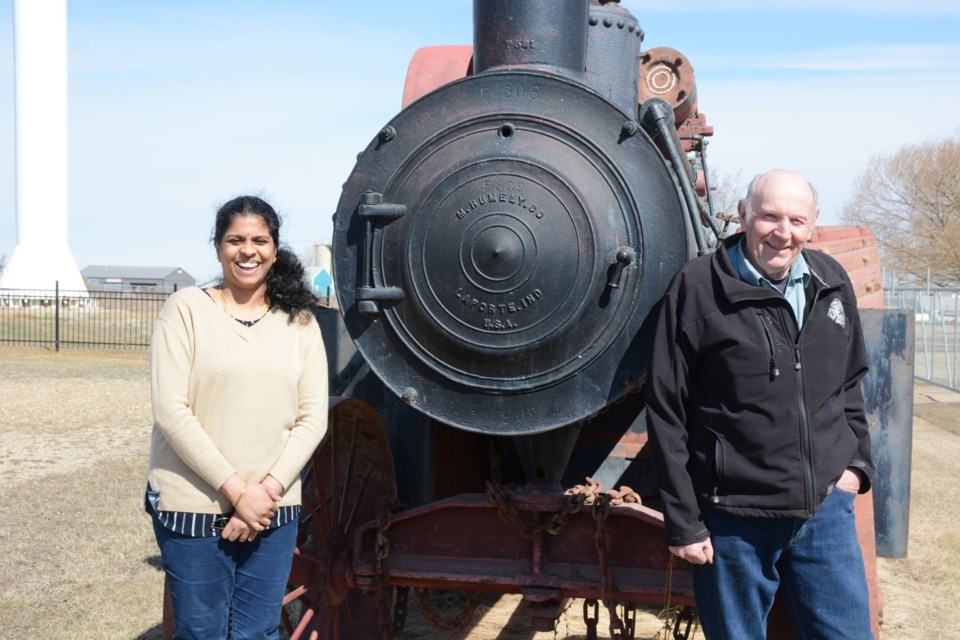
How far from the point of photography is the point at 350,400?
3.52 m

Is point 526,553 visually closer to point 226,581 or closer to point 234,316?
point 226,581

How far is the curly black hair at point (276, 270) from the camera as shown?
270 cm

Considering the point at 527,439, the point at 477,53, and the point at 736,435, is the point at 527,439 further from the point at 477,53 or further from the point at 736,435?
the point at 477,53

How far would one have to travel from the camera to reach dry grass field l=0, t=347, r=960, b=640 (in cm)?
462

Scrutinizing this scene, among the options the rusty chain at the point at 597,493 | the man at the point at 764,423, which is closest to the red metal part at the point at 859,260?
the rusty chain at the point at 597,493

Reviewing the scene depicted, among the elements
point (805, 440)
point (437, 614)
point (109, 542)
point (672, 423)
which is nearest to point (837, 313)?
point (805, 440)

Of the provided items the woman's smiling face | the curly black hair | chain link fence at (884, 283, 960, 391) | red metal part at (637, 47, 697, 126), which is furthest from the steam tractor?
chain link fence at (884, 283, 960, 391)

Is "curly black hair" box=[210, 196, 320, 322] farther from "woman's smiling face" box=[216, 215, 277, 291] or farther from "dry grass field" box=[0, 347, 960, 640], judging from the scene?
"dry grass field" box=[0, 347, 960, 640]

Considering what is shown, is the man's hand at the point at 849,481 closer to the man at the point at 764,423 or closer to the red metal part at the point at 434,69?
the man at the point at 764,423

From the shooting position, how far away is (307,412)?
8.80 ft

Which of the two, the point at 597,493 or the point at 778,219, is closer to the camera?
the point at 778,219

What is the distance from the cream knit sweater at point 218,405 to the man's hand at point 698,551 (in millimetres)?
969

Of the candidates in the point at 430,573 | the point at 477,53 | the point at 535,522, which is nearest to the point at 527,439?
the point at 535,522

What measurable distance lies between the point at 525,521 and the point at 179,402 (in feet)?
3.87
